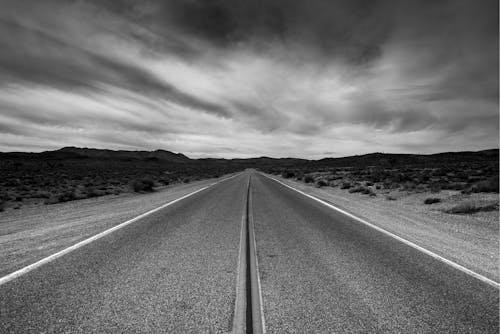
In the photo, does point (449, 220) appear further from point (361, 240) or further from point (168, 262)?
point (168, 262)

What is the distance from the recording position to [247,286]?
11.8 feet

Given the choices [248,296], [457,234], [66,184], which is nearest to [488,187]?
[457,234]

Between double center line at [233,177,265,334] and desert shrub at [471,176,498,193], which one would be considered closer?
double center line at [233,177,265,334]

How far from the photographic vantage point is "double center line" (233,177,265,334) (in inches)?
105

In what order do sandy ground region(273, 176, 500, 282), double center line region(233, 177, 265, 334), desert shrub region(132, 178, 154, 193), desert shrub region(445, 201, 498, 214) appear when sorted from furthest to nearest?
1. desert shrub region(132, 178, 154, 193)
2. desert shrub region(445, 201, 498, 214)
3. sandy ground region(273, 176, 500, 282)
4. double center line region(233, 177, 265, 334)

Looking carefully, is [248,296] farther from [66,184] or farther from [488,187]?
[66,184]

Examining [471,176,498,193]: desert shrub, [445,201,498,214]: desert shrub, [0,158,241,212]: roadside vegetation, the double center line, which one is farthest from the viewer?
[0,158,241,212]: roadside vegetation

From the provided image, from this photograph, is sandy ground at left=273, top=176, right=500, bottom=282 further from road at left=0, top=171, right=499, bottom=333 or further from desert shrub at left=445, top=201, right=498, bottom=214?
road at left=0, top=171, right=499, bottom=333

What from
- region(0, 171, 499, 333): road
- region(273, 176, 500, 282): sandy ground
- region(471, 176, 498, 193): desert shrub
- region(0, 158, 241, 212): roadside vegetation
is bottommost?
region(0, 158, 241, 212): roadside vegetation

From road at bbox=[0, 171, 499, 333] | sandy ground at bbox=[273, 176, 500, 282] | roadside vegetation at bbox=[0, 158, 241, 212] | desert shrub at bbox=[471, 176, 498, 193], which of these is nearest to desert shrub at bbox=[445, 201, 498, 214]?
sandy ground at bbox=[273, 176, 500, 282]

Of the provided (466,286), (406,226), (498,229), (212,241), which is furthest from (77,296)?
(498,229)

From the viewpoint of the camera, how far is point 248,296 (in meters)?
3.29

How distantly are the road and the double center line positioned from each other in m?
0.08

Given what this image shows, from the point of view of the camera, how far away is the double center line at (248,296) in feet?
8.73
